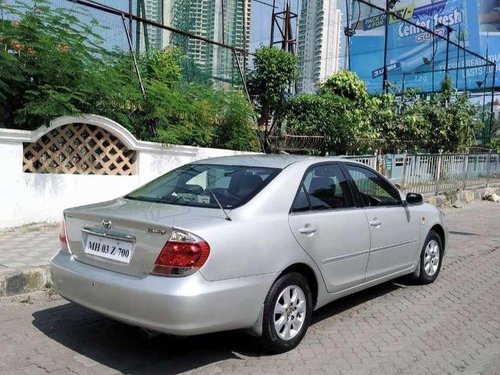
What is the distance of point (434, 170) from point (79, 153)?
10.4 metres

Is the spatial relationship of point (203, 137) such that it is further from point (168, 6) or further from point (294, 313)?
point (294, 313)

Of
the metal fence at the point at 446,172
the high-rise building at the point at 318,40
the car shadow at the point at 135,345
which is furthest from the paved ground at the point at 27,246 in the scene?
the high-rise building at the point at 318,40

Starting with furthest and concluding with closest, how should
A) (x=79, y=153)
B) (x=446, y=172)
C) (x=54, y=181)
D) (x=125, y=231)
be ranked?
(x=446, y=172)
(x=79, y=153)
(x=54, y=181)
(x=125, y=231)

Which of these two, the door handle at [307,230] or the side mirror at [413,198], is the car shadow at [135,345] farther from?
the side mirror at [413,198]

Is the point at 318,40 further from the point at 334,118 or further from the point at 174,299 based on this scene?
the point at 174,299

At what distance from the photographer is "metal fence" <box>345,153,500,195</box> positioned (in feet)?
45.3

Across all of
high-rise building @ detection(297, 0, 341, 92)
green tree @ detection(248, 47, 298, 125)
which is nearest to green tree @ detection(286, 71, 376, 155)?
green tree @ detection(248, 47, 298, 125)

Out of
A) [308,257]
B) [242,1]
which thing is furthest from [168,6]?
[308,257]

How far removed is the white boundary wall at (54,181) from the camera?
7.63m

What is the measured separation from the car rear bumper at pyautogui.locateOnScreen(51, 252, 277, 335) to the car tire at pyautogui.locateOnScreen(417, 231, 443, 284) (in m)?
2.87

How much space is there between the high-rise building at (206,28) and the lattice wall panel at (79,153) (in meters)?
3.21

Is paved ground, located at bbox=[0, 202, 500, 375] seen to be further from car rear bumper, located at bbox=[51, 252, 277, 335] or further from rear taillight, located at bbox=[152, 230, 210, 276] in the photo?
rear taillight, located at bbox=[152, 230, 210, 276]

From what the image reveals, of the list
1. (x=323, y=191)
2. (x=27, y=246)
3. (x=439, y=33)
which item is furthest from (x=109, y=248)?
(x=439, y=33)

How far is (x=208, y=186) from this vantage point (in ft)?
14.5
